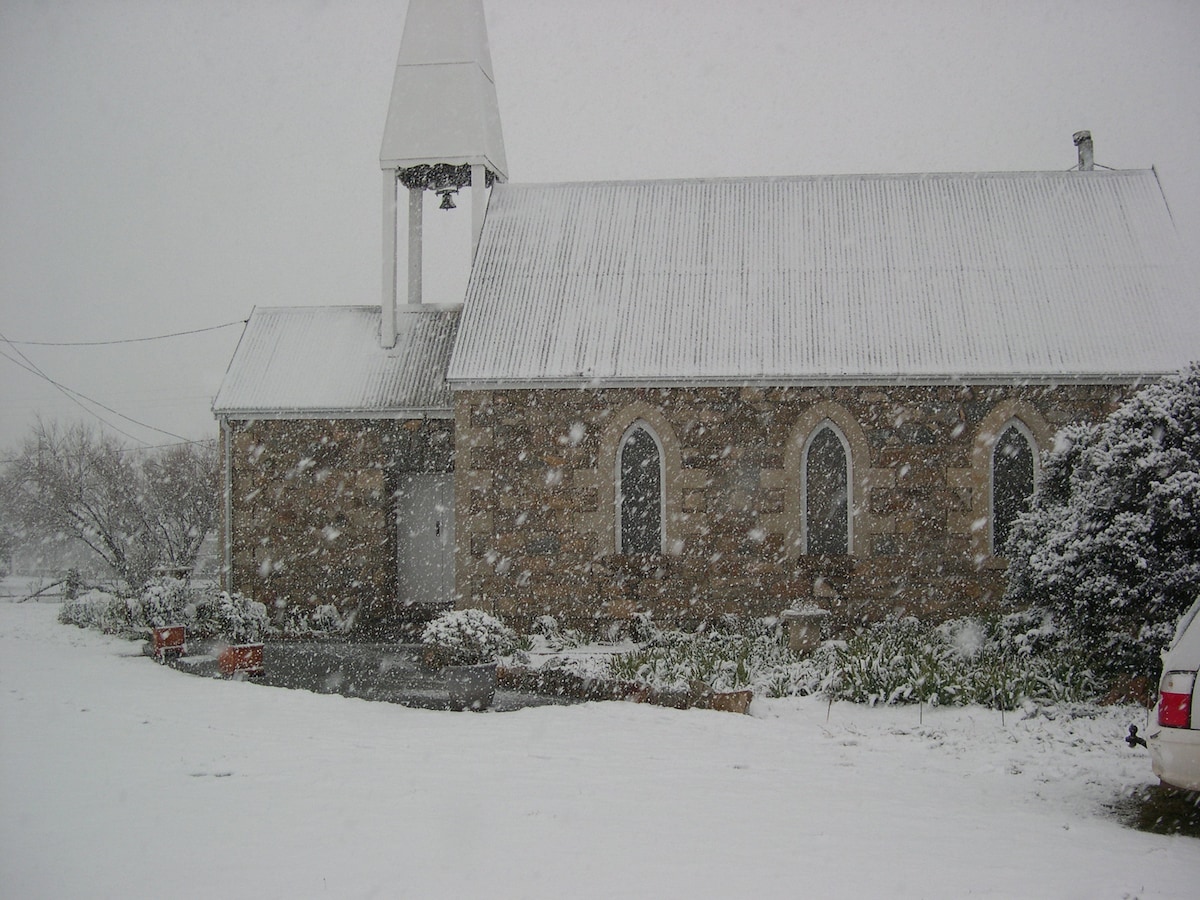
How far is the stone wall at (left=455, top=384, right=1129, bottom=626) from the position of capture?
16797 millimetres

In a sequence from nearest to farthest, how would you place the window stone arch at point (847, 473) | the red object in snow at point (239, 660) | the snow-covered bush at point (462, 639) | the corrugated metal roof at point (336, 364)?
the snow-covered bush at point (462, 639) < the red object in snow at point (239, 660) < the window stone arch at point (847, 473) < the corrugated metal roof at point (336, 364)

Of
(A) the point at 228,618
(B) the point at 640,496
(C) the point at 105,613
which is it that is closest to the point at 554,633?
(B) the point at 640,496

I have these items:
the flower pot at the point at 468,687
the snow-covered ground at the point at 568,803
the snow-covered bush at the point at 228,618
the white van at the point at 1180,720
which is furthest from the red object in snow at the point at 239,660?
the white van at the point at 1180,720

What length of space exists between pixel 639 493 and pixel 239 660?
6.63 meters

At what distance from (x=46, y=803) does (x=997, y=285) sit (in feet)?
52.6

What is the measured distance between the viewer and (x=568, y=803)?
25.3 feet

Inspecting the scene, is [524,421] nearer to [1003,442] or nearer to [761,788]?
[1003,442]

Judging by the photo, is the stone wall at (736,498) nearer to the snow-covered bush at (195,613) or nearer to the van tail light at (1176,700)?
the snow-covered bush at (195,613)

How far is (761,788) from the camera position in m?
8.27

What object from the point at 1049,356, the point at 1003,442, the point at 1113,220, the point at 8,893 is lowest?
the point at 8,893

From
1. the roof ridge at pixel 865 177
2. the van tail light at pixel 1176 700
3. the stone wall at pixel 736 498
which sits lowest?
the van tail light at pixel 1176 700

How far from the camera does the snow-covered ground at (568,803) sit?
6.07 m

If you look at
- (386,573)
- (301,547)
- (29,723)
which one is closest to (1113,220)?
(386,573)

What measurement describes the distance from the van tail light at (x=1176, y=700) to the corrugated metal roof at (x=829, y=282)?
10383mm
